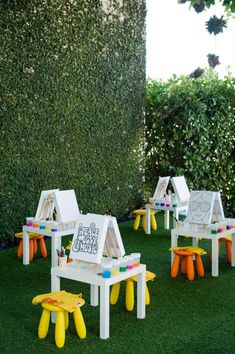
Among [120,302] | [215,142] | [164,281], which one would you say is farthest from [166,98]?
[120,302]

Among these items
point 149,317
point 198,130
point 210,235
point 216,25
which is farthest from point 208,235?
point 198,130

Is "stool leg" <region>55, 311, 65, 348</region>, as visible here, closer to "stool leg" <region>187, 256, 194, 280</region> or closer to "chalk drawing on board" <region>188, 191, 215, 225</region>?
"stool leg" <region>187, 256, 194, 280</region>

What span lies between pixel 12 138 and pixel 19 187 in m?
0.62

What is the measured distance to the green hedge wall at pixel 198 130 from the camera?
815 cm

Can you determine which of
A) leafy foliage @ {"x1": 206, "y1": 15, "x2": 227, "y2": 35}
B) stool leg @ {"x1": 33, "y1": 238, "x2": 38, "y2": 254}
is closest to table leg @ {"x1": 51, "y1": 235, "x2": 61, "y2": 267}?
stool leg @ {"x1": 33, "y1": 238, "x2": 38, "y2": 254}

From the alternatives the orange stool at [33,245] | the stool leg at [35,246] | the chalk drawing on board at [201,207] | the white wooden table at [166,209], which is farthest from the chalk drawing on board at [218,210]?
the stool leg at [35,246]

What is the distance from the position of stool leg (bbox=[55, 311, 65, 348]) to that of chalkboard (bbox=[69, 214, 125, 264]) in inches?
18.5

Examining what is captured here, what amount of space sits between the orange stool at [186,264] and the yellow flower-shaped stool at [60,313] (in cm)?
162

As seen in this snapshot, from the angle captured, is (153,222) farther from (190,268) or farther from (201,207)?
(190,268)

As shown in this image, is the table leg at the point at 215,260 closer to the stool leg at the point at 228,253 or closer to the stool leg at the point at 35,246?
the stool leg at the point at 228,253

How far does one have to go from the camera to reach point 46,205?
554 centimetres

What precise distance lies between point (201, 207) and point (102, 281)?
78.6 inches

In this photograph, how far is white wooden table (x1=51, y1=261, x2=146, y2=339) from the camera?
3500 millimetres

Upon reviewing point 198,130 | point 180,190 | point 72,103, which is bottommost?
point 180,190
